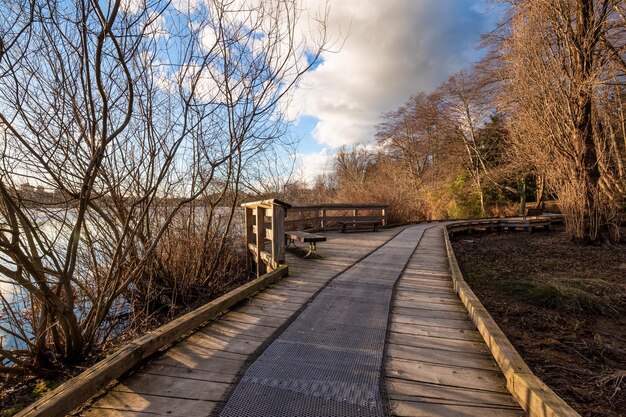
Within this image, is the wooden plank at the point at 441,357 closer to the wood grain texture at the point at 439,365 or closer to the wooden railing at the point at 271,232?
the wood grain texture at the point at 439,365

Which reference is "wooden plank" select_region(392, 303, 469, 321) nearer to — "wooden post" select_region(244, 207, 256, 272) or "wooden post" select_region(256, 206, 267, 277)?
"wooden post" select_region(256, 206, 267, 277)

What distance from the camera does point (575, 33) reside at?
8406mm

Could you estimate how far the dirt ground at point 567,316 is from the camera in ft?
7.64

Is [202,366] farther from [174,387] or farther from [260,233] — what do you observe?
[260,233]

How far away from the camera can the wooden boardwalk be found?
5.75ft

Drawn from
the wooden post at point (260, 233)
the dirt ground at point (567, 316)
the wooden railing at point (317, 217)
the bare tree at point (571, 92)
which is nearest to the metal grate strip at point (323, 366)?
the dirt ground at point (567, 316)

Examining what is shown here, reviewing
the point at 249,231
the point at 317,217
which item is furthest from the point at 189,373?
the point at 317,217

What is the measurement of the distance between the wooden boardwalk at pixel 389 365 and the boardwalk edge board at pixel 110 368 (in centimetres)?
7

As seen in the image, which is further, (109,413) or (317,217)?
(317,217)

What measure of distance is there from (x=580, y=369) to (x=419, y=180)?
25.2 meters

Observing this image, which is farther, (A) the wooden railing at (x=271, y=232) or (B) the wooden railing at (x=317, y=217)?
(B) the wooden railing at (x=317, y=217)

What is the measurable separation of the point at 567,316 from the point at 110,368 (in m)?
4.66

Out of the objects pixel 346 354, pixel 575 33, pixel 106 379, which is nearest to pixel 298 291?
pixel 346 354

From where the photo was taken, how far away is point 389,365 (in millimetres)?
2186
